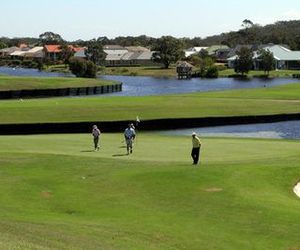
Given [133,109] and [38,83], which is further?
[38,83]

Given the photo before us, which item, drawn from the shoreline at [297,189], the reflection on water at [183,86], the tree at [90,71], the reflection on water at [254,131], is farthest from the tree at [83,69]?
the shoreline at [297,189]

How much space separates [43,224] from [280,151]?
2461 cm

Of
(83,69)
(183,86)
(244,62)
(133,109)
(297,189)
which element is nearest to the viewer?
(297,189)

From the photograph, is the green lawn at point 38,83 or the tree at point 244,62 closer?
the green lawn at point 38,83

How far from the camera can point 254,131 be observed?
65.2 meters

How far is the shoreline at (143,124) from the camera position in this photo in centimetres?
6131

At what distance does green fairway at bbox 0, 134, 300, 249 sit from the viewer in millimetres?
18766

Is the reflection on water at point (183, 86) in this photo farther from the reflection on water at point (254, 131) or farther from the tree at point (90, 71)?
the reflection on water at point (254, 131)

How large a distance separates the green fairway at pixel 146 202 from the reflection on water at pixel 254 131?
24.0m

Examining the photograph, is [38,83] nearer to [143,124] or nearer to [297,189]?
[143,124]

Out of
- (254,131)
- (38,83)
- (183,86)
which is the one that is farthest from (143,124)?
(183,86)

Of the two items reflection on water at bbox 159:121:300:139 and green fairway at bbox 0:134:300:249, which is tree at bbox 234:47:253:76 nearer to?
reflection on water at bbox 159:121:300:139

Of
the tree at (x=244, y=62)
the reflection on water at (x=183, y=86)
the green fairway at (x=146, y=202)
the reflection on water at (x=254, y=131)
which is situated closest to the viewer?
the green fairway at (x=146, y=202)

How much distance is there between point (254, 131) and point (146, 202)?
42.8m
